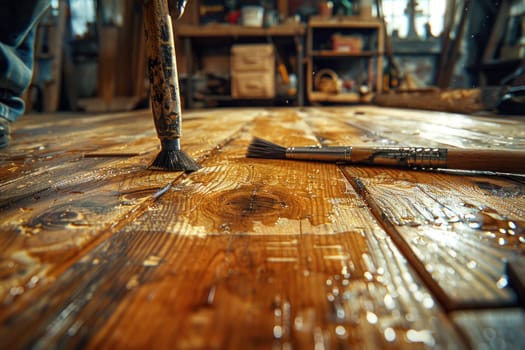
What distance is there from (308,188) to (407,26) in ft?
19.6

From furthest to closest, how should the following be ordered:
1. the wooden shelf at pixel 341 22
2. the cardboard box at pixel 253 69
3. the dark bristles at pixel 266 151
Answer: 1. the wooden shelf at pixel 341 22
2. the cardboard box at pixel 253 69
3. the dark bristles at pixel 266 151

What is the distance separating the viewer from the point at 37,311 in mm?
271

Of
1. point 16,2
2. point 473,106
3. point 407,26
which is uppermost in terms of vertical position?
point 407,26

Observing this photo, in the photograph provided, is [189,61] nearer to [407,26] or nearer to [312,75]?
[312,75]

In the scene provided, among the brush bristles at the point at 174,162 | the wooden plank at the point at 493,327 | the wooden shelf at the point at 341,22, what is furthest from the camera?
the wooden shelf at the point at 341,22

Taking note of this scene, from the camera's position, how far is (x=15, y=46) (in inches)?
50.4

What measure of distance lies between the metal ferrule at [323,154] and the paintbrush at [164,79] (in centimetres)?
26

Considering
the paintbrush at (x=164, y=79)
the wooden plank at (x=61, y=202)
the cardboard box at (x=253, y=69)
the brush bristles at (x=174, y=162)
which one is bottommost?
the wooden plank at (x=61, y=202)

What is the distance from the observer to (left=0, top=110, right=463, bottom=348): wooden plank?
247mm

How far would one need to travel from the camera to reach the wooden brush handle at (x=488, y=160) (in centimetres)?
70

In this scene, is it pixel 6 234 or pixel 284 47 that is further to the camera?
pixel 284 47

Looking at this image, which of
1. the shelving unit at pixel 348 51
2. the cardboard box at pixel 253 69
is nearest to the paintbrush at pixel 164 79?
the cardboard box at pixel 253 69

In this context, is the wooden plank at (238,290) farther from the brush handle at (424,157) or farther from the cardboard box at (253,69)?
the cardboard box at (253,69)

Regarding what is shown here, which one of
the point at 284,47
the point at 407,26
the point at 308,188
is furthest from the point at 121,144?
the point at 407,26
